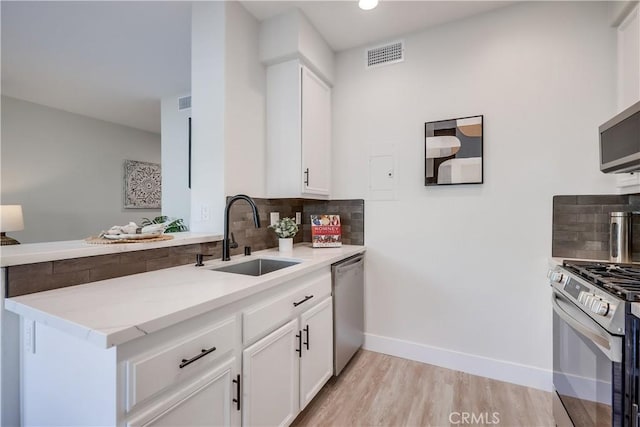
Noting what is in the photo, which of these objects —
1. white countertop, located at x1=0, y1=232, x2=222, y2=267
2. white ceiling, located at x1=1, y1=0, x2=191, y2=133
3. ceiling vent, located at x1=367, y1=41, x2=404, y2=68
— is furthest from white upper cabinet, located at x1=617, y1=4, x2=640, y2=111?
white ceiling, located at x1=1, y1=0, x2=191, y2=133

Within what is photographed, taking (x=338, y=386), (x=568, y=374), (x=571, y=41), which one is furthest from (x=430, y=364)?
(x=571, y=41)

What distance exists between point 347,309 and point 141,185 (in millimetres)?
4626

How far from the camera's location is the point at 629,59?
1.64 m

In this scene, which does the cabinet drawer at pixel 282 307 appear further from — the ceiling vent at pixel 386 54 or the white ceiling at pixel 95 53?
the white ceiling at pixel 95 53

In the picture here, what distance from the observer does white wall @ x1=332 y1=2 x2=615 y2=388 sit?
6.18ft

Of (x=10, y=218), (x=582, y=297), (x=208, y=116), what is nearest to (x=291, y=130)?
(x=208, y=116)

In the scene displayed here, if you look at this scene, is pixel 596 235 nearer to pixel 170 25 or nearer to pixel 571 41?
pixel 571 41

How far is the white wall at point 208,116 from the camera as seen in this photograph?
1.92 meters

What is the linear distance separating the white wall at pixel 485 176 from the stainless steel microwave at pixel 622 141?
0.47 metres

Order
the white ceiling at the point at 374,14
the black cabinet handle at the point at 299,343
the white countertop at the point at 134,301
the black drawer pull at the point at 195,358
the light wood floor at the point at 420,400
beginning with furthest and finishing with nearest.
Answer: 1. the white ceiling at the point at 374,14
2. the light wood floor at the point at 420,400
3. the black cabinet handle at the point at 299,343
4. the black drawer pull at the point at 195,358
5. the white countertop at the point at 134,301

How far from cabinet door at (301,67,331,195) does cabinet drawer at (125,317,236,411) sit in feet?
4.44

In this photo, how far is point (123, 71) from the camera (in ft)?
9.96

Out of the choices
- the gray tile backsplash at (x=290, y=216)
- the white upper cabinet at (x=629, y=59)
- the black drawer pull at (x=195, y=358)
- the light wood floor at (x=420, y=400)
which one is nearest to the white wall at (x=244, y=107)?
the gray tile backsplash at (x=290, y=216)

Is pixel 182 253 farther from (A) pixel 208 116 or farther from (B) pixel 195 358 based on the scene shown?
(A) pixel 208 116
